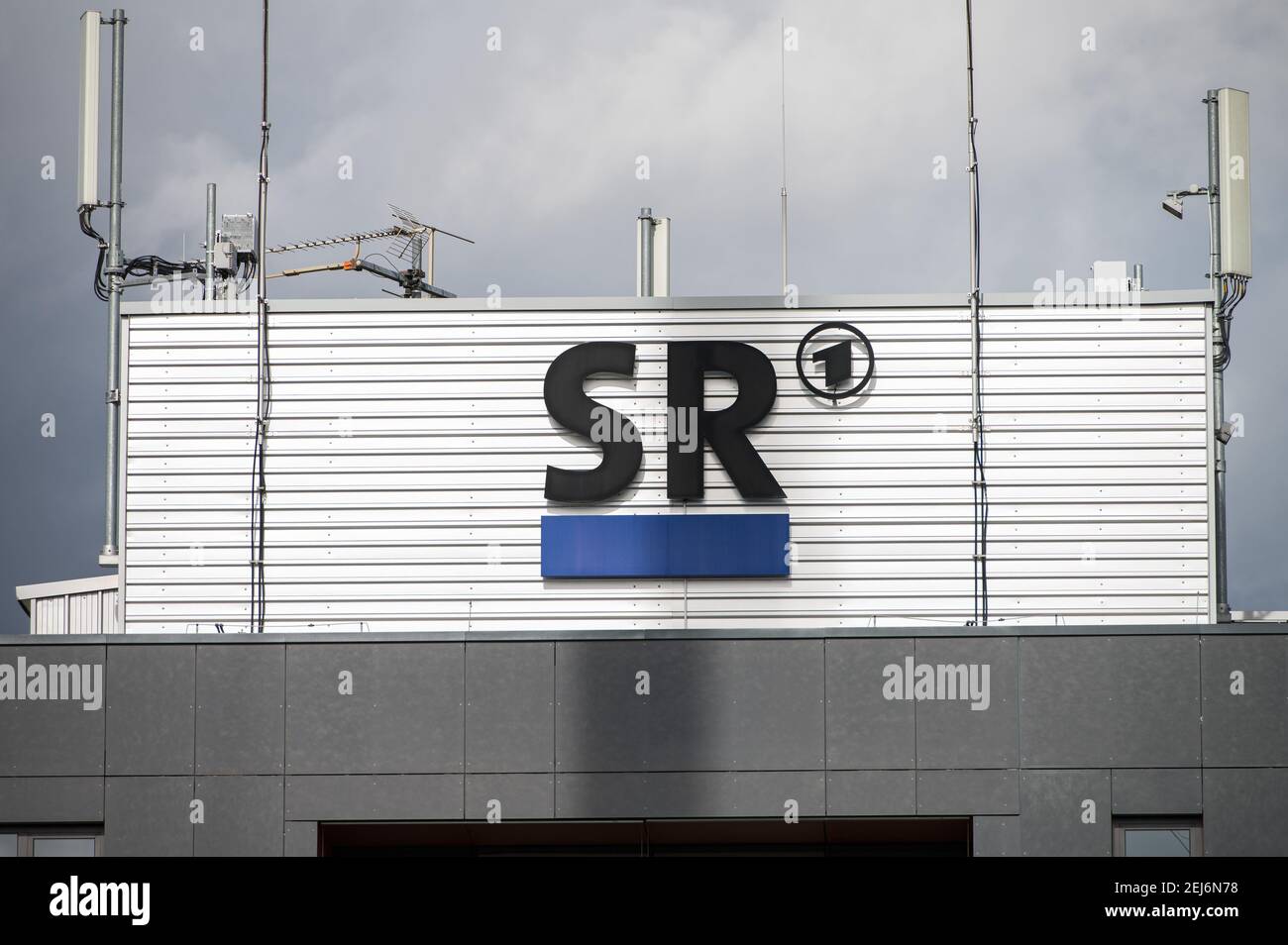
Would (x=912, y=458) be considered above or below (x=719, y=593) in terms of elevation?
above

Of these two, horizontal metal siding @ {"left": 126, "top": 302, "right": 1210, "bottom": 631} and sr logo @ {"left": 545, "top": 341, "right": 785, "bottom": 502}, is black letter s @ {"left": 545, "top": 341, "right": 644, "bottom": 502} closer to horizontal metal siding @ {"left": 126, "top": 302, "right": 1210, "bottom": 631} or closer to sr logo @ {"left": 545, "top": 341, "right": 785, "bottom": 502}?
sr logo @ {"left": 545, "top": 341, "right": 785, "bottom": 502}

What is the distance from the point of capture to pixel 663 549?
52.6ft

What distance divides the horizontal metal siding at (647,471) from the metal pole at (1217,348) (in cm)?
39

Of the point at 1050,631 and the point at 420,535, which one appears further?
the point at 420,535

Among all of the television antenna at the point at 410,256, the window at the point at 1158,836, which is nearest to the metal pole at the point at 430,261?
the television antenna at the point at 410,256

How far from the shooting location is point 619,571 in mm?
16016

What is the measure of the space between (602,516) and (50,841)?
5.93 m

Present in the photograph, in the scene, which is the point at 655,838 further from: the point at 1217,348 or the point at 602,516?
the point at 1217,348

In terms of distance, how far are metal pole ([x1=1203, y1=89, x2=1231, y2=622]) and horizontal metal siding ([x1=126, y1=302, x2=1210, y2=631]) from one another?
1.27ft

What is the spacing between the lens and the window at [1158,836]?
1457 centimetres

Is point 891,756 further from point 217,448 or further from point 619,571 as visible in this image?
point 217,448

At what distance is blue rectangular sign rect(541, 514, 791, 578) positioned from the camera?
1600 cm

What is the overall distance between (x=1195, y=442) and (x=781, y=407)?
407 cm

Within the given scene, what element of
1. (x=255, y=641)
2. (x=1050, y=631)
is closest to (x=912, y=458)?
(x=1050, y=631)
